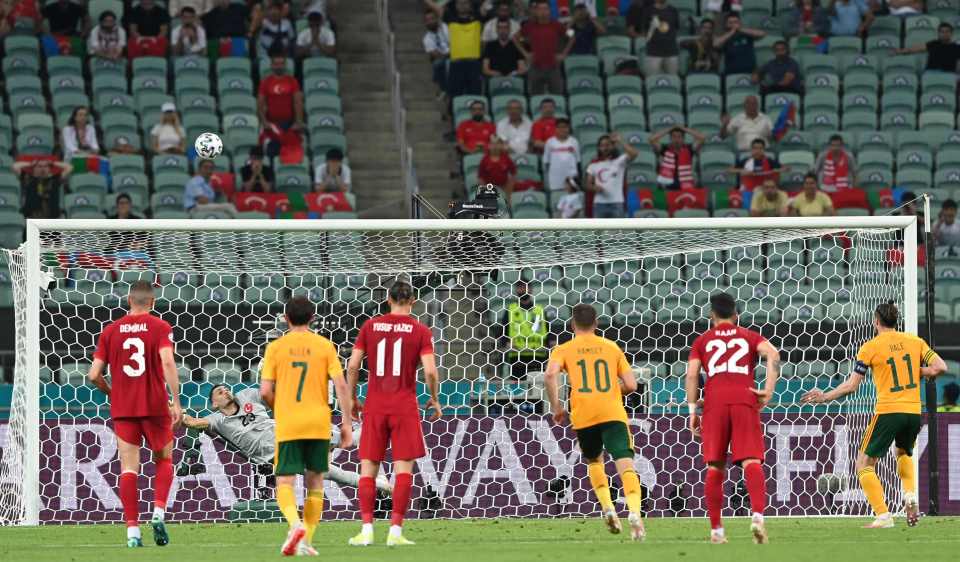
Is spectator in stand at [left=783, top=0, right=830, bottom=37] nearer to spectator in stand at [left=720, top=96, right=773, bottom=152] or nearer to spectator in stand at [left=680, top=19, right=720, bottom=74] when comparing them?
spectator in stand at [left=680, top=19, right=720, bottom=74]

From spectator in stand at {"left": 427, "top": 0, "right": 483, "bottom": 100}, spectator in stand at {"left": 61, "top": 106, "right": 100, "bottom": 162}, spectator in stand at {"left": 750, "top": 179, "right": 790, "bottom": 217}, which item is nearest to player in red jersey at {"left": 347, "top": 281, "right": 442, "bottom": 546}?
spectator in stand at {"left": 750, "top": 179, "right": 790, "bottom": 217}

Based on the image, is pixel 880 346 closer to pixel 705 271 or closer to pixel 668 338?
pixel 668 338

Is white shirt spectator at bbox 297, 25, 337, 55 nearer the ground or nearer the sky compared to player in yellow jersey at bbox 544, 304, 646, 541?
nearer the sky

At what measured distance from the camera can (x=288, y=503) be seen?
10977 mm

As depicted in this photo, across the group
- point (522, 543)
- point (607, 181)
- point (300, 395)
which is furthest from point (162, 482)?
point (607, 181)

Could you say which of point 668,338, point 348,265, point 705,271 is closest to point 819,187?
point 705,271

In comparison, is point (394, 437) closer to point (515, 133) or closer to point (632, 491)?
point (632, 491)

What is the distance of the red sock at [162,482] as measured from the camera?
1200 centimetres

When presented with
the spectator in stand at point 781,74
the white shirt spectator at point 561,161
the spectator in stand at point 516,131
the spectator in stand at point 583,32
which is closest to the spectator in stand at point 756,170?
the spectator in stand at point 781,74

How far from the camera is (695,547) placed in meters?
11.3

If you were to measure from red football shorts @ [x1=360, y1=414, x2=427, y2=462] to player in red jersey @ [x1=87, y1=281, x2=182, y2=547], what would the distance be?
4.50 ft

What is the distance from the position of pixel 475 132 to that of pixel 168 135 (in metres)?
4.02

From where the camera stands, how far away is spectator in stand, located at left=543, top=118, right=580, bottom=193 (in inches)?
870

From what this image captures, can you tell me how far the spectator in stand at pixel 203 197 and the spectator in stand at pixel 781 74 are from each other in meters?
7.90
